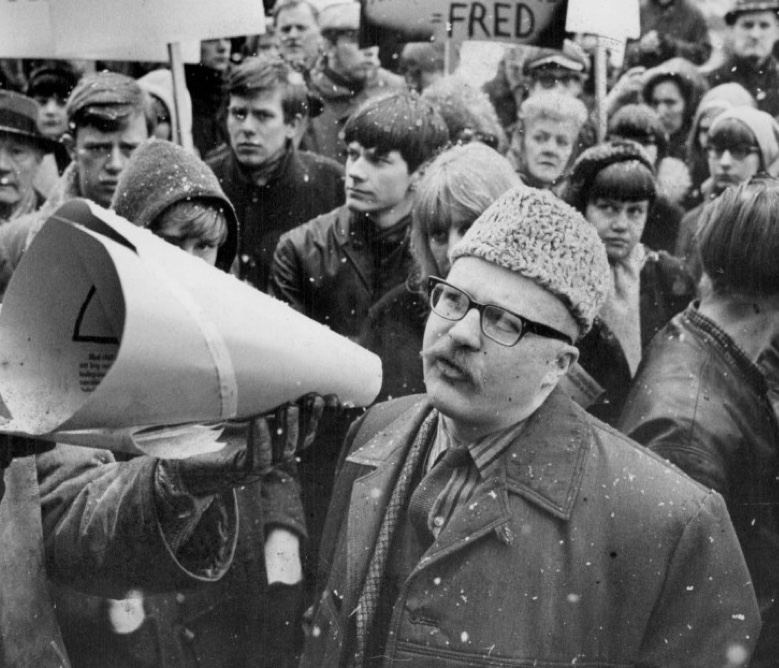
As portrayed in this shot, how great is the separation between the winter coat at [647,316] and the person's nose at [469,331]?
1.45ft

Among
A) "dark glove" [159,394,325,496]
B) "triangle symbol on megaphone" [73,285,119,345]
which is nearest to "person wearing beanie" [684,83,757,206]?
"dark glove" [159,394,325,496]

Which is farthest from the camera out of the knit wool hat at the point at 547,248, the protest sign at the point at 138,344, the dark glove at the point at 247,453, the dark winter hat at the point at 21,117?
the dark winter hat at the point at 21,117

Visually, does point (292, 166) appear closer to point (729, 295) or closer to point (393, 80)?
point (393, 80)

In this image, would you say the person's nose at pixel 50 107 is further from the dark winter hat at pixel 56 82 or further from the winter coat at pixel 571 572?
the winter coat at pixel 571 572

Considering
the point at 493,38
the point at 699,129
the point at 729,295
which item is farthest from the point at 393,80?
the point at 729,295

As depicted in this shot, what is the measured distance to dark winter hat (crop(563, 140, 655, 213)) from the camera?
270 cm

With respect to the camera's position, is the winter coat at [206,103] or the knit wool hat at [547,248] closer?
the knit wool hat at [547,248]

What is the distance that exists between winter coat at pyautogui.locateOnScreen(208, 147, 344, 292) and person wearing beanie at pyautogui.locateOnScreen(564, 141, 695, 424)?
2.10 ft

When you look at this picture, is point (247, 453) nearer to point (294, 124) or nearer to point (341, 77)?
point (294, 124)

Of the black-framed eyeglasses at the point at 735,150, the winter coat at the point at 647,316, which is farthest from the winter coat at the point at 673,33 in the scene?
the winter coat at the point at 647,316

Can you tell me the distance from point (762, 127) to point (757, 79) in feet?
0.41

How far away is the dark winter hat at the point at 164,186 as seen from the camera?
2703 millimetres

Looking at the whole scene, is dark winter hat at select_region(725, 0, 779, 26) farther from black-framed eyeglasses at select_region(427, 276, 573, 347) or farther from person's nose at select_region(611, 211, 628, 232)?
black-framed eyeglasses at select_region(427, 276, 573, 347)

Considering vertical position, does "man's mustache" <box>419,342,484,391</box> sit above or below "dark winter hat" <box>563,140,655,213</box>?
below
